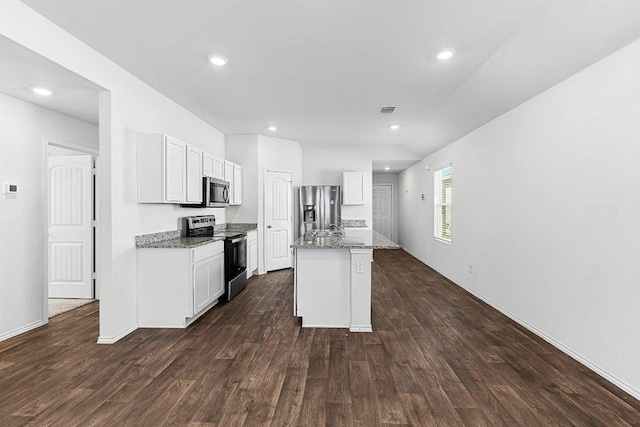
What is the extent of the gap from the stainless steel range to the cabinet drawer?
0.14 metres

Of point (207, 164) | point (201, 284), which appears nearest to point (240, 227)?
point (207, 164)

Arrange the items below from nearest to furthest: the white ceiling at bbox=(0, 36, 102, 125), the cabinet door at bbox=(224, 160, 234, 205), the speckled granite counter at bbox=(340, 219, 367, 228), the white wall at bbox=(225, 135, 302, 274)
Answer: the white ceiling at bbox=(0, 36, 102, 125)
the cabinet door at bbox=(224, 160, 234, 205)
the white wall at bbox=(225, 135, 302, 274)
the speckled granite counter at bbox=(340, 219, 367, 228)

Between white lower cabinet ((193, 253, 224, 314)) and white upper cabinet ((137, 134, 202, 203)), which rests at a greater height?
white upper cabinet ((137, 134, 202, 203))

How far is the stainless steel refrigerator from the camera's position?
675 centimetres

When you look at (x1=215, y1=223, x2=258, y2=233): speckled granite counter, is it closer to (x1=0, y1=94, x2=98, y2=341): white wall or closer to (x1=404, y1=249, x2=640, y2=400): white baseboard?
(x1=0, y1=94, x2=98, y2=341): white wall

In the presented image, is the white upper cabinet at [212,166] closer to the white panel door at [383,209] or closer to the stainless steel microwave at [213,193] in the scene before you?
the stainless steel microwave at [213,193]

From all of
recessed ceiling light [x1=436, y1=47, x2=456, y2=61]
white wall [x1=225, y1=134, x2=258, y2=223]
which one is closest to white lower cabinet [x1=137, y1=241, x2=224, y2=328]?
white wall [x1=225, y1=134, x2=258, y2=223]

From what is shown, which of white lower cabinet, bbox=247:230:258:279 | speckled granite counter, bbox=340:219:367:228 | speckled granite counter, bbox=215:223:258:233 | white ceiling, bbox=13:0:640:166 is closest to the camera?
white ceiling, bbox=13:0:640:166

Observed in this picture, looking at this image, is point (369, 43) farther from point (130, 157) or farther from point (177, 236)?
point (177, 236)

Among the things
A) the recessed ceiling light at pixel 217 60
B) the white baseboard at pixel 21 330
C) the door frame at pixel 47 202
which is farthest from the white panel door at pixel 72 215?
the recessed ceiling light at pixel 217 60

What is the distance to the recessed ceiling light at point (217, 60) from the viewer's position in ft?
9.40

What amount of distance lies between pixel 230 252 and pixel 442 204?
13.5 feet

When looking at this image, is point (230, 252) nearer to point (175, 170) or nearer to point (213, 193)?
point (213, 193)

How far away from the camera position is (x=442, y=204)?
19.9 feet
